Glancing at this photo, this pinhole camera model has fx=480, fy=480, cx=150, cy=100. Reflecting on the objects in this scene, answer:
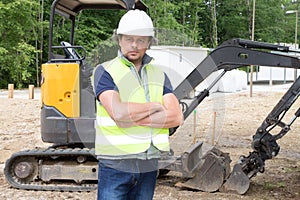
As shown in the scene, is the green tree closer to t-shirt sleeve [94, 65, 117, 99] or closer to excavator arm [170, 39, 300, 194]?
excavator arm [170, 39, 300, 194]

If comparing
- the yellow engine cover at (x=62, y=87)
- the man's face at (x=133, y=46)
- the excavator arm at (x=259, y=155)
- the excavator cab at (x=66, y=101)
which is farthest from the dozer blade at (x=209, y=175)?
the man's face at (x=133, y=46)

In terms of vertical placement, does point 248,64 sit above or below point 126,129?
above

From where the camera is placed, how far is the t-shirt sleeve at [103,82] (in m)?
2.37

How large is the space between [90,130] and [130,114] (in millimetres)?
3330

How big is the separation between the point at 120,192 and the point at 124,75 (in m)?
0.59

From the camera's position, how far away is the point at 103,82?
2.38 metres

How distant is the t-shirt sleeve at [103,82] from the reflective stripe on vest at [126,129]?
0.06 feet

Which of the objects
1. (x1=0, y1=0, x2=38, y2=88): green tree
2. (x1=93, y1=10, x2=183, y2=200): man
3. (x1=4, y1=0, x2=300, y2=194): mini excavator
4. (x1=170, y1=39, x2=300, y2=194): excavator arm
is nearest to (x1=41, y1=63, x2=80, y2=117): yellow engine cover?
(x1=4, y1=0, x2=300, y2=194): mini excavator

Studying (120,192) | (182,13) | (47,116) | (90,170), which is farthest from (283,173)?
(182,13)

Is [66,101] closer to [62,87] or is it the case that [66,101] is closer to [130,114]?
[62,87]

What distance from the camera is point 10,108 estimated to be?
14688 mm

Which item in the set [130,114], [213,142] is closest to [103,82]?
[130,114]

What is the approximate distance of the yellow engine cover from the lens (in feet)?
18.6

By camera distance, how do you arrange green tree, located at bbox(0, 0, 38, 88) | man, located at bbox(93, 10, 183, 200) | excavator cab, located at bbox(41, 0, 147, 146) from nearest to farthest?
1. man, located at bbox(93, 10, 183, 200)
2. excavator cab, located at bbox(41, 0, 147, 146)
3. green tree, located at bbox(0, 0, 38, 88)
